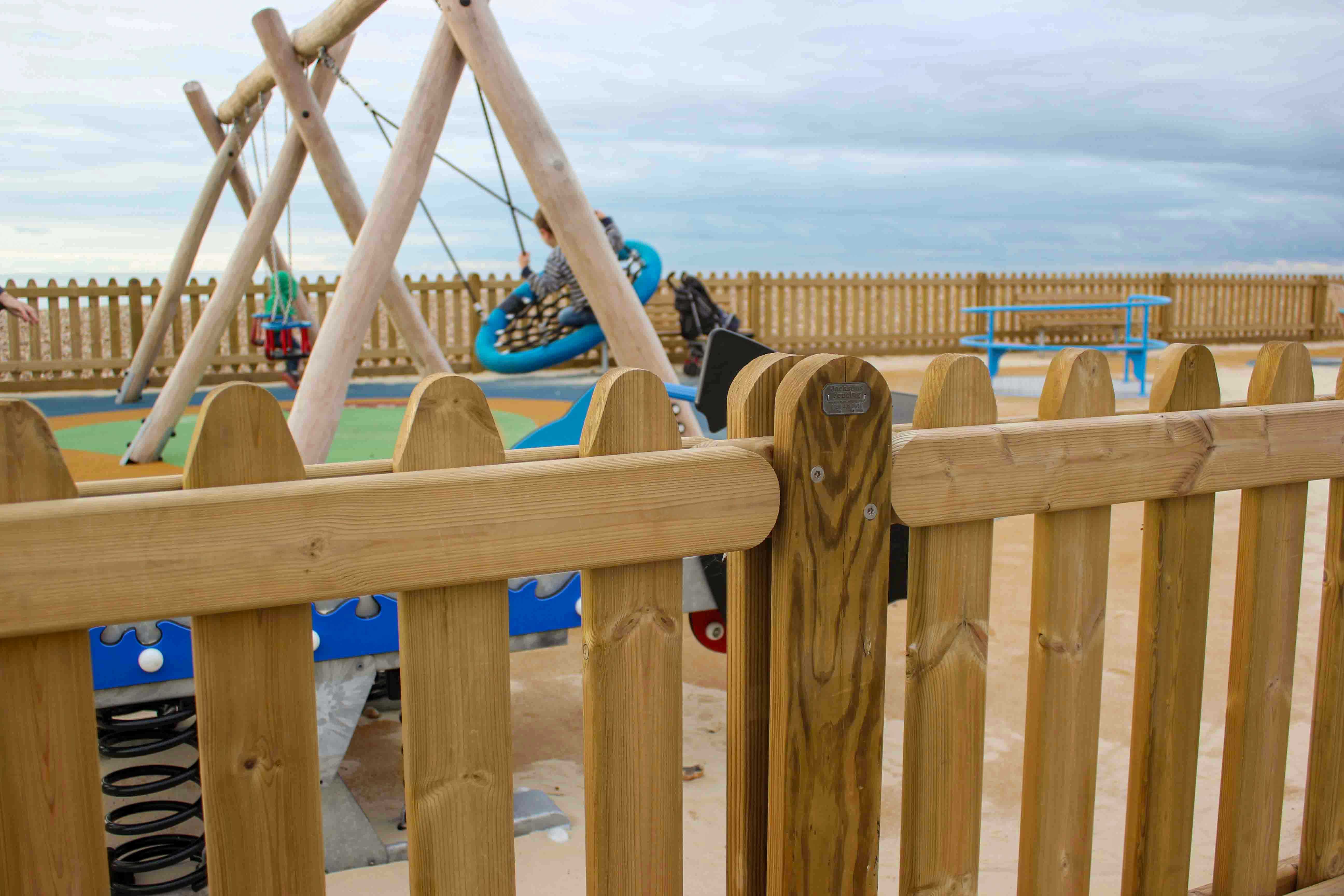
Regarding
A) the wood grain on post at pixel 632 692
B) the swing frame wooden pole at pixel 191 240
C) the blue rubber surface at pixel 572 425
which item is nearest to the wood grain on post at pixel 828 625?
the wood grain on post at pixel 632 692

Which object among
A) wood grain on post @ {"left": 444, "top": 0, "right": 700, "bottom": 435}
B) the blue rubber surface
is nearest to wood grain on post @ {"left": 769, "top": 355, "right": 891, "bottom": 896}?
the blue rubber surface

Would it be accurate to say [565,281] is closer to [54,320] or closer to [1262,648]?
[54,320]

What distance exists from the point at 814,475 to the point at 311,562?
60 centimetres

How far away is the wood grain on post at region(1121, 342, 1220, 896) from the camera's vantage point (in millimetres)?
1715

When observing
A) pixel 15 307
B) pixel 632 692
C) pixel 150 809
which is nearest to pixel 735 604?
pixel 632 692

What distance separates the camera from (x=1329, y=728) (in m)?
1.98

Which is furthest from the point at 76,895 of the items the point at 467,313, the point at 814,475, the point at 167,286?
the point at 467,313

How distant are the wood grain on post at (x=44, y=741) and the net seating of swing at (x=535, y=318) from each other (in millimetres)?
10371

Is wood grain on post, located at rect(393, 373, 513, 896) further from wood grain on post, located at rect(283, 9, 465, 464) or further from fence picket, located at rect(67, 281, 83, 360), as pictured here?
fence picket, located at rect(67, 281, 83, 360)

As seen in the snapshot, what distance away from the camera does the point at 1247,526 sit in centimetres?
183

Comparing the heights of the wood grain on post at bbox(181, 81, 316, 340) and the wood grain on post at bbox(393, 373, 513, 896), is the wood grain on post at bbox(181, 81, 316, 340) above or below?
above

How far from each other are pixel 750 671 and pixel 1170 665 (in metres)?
0.76

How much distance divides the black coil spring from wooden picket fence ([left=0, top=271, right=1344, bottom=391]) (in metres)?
7.40

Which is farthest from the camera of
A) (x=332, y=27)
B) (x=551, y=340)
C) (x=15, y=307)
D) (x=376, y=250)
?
(x=551, y=340)
